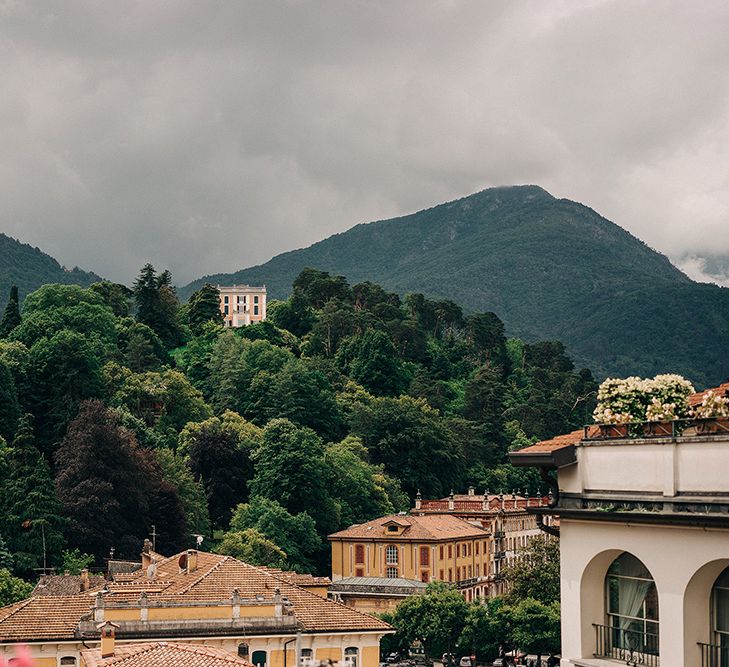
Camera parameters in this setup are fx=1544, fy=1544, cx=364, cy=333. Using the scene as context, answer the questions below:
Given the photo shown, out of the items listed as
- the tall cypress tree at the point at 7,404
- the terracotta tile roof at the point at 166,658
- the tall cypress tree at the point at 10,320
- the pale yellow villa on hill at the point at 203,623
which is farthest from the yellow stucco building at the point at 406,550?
the terracotta tile roof at the point at 166,658

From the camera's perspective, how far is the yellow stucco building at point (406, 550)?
12612 centimetres

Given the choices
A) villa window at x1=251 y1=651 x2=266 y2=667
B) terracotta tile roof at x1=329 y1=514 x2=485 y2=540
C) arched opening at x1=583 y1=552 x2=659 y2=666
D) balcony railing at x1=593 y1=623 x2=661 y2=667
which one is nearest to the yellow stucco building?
terracotta tile roof at x1=329 y1=514 x2=485 y2=540

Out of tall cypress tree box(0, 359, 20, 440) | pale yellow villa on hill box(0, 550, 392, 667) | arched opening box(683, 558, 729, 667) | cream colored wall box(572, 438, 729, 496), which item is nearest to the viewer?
cream colored wall box(572, 438, 729, 496)

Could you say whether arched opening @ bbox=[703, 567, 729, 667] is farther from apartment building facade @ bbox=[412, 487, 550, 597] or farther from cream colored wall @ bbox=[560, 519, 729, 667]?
apartment building facade @ bbox=[412, 487, 550, 597]

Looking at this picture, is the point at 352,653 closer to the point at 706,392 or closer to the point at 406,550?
the point at 706,392

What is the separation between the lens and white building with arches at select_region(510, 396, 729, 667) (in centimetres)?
1534

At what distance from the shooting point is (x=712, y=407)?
51.8ft

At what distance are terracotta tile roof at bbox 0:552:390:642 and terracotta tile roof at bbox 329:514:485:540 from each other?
5858cm

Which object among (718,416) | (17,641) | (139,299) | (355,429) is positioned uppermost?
(139,299)

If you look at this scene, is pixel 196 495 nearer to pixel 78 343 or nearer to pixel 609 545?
pixel 78 343

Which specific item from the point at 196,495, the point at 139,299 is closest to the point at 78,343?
the point at 196,495

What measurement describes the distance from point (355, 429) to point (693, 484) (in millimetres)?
137632

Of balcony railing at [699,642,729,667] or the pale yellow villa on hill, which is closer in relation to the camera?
balcony railing at [699,642,729,667]

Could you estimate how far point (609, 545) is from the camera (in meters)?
16.8
